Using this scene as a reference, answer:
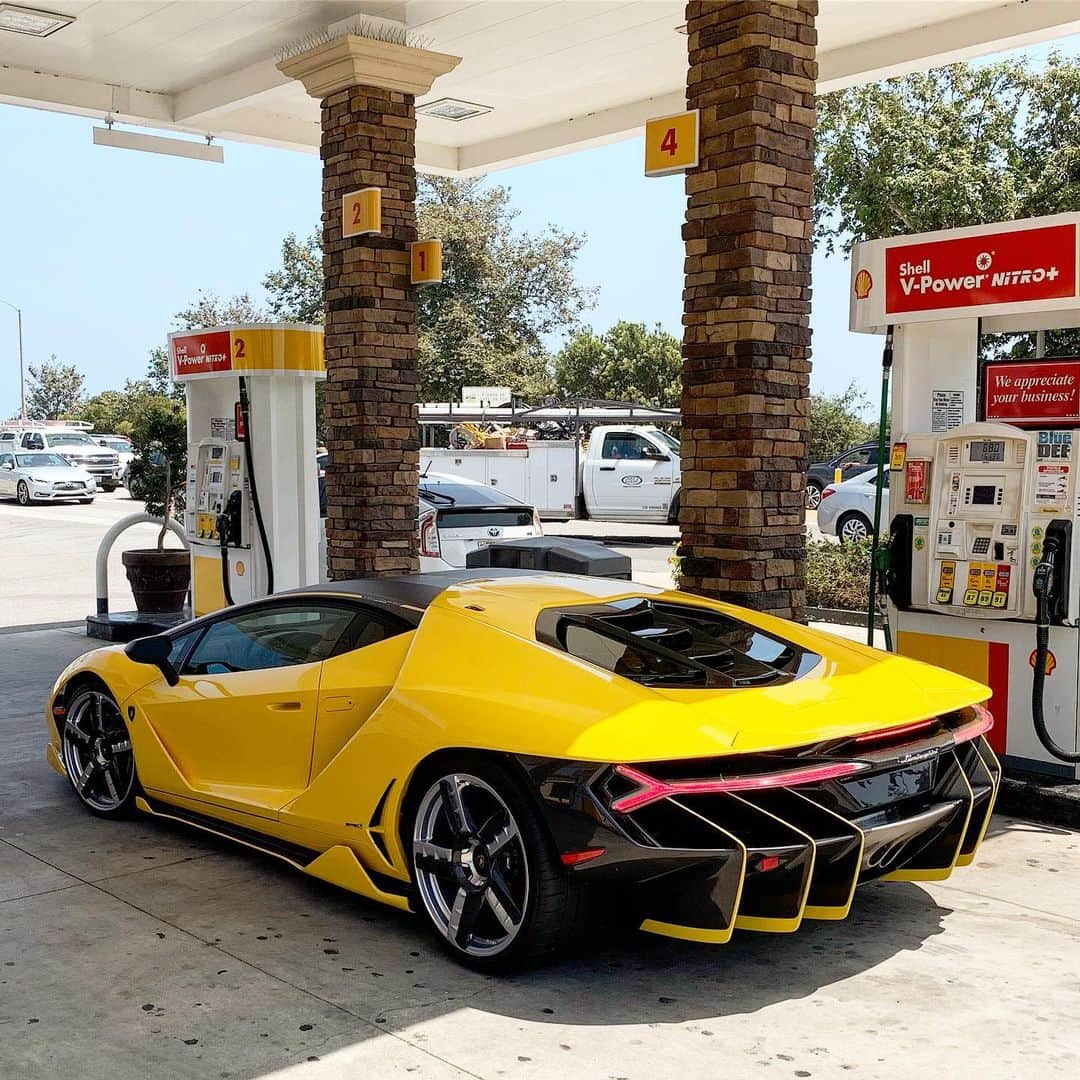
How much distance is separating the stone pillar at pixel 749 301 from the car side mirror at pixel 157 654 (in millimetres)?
2721

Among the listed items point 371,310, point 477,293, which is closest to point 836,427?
point 477,293

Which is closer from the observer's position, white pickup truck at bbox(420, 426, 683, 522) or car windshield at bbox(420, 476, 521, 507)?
car windshield at bbox(420, 476, 521, 507)

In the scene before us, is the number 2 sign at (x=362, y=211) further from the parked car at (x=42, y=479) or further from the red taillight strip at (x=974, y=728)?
the parked car at (x=42, y=479)

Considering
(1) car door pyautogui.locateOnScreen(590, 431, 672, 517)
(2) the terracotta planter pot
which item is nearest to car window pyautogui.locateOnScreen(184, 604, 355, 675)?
(2) the terracotta planter pot

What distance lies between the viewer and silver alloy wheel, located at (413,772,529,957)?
4.00 meters

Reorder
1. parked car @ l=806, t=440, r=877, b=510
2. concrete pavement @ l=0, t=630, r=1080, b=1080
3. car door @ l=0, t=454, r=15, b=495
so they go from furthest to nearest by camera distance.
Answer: car door @ l=0, t=454, r=15, b=495 → parked car @ l=806, t=440, r=877, b=510 → concrete pavement @ l=0, t=630, r=1080, b=1080

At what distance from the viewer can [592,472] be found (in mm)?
24234

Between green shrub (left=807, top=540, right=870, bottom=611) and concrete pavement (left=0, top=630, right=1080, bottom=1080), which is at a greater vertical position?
green shrub (left=807, top=540, right=870, bottom=611)

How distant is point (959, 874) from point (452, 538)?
7.87m

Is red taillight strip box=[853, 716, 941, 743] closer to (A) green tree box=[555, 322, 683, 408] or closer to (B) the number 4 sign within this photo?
(B) the number 4 sign

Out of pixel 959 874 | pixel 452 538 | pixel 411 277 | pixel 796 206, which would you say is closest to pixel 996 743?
pixel 959 874

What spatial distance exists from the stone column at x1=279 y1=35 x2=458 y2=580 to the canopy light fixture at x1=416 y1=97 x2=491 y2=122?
6.80 feet

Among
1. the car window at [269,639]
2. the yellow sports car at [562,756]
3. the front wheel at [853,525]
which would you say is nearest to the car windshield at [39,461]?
the front wheel at [853,525]

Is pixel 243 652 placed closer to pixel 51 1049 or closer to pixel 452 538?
pixel 51 1049
